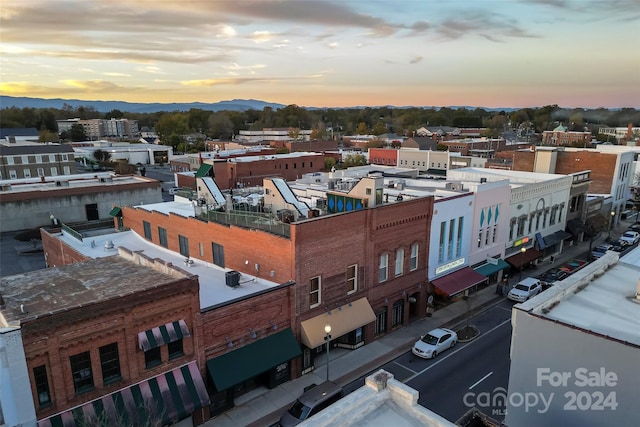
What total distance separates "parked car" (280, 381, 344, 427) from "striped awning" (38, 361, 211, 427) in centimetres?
359

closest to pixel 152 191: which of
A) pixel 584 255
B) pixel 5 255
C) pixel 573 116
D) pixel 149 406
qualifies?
pixel 5 255

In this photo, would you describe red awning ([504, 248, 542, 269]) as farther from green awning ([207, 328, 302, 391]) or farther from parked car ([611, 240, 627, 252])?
green awning ([207, 328, 302, 391])

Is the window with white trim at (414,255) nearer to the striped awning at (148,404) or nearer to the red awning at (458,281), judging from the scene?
the red awning at (458,281)

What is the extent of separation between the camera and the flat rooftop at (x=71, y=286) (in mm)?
16000

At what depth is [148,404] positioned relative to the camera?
16734 millimetres

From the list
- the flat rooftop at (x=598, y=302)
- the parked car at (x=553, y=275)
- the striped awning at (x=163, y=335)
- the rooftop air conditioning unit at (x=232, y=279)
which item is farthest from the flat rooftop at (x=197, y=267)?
the parked car at (x=553, y=275)

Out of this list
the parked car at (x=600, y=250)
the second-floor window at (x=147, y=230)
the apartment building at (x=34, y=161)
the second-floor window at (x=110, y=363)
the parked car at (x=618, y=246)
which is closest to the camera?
the second-floor window at (x=110, y=363)

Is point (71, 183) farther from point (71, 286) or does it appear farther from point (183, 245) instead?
point (71, 286)

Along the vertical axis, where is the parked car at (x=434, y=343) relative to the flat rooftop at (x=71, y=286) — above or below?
below

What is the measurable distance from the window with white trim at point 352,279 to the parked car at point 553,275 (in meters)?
19.3

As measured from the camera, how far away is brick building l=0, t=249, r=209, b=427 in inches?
568

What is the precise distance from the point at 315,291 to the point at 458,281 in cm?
1280

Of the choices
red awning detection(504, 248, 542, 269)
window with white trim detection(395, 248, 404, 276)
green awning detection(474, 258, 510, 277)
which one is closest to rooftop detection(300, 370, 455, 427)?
window with white trim detection(395, 248, 404, 276)

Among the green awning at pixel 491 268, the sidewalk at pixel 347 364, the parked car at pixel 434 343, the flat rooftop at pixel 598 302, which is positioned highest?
the flat rooftop at pixel 598 302
